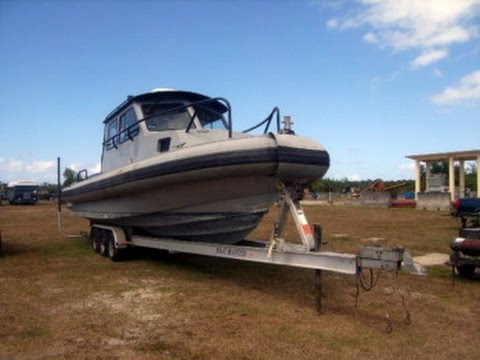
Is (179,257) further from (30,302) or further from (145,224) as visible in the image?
(30,302)

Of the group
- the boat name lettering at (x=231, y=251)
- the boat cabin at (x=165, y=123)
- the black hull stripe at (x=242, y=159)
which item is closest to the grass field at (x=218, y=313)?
the boat name lettering at (x=231, y=251)

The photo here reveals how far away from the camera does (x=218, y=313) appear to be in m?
5.53

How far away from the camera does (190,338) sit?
4.65 metres

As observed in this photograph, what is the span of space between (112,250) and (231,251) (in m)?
3.81

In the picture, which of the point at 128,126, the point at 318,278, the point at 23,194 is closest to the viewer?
the point at 318,278

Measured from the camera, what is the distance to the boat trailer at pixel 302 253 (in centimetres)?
502

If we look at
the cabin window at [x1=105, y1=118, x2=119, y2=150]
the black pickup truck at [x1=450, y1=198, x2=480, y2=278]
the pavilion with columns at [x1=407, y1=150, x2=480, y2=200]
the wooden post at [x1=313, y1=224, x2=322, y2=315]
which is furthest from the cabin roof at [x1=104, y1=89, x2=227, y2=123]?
the pavilion with columns at [x1=407, y1=150, x2=480, y2=200]

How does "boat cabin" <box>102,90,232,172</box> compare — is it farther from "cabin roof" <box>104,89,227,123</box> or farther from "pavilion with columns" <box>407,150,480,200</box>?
"pavilion with columns" <box>407,150,480,200</box>

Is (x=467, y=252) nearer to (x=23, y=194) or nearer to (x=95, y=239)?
(x=95, y=239)

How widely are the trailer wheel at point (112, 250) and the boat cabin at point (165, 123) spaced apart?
1568mm

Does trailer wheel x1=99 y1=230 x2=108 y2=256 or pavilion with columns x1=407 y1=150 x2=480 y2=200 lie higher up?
pavilion with columns x1=407 y1=150 x2=480 y2=200

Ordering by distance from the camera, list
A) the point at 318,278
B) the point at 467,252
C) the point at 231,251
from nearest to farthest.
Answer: the point at 318,278, the point at 231,251, the point at 467,252

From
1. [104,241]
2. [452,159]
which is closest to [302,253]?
[104,241]

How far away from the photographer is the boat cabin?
791 centimetres
